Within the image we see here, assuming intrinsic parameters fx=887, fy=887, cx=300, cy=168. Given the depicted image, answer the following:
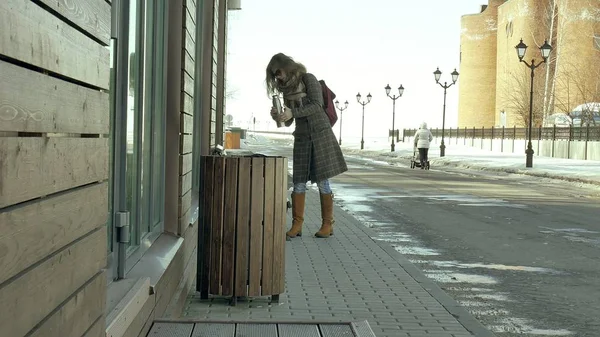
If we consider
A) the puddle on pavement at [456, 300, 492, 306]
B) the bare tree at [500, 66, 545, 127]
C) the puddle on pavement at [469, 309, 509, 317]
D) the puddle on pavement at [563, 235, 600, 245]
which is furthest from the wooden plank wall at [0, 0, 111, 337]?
the bare tree at [500, 66, 545, 127]

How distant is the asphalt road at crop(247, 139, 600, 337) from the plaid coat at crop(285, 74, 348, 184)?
1249mm

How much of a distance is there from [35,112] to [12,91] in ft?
0.56

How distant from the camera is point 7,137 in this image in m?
1.58

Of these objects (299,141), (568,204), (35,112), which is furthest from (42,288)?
(568,204)

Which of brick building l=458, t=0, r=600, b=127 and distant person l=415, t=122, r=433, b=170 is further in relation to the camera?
brick building l=458, t=0, r=600, b=127

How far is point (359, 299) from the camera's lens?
6.11 meters

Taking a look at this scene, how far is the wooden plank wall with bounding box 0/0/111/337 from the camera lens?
1.60 metres

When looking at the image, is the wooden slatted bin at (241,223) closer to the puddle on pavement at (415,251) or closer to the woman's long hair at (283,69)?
the woman's long hair at (283,69)

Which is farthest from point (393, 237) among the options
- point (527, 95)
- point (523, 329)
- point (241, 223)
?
point (527, 95)

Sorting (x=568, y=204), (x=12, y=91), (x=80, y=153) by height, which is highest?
(x=12, y=91)

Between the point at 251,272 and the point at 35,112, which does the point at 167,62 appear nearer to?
the point at 251,272

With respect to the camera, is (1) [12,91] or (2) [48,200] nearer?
(1) [12,91]

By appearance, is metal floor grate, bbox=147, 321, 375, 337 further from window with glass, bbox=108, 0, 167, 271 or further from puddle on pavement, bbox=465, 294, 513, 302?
puddle on pavement, bbox=465, 294, 513, 302

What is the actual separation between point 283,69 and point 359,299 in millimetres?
3136
